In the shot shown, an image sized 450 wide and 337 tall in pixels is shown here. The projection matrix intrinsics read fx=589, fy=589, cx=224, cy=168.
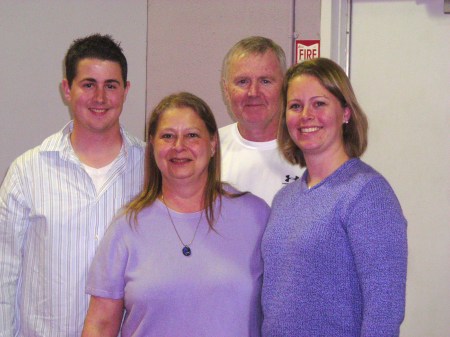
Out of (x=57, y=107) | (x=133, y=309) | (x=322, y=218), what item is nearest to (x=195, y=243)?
(x=133, y=309)

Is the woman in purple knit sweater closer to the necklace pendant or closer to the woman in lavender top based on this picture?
the woman in lavender top

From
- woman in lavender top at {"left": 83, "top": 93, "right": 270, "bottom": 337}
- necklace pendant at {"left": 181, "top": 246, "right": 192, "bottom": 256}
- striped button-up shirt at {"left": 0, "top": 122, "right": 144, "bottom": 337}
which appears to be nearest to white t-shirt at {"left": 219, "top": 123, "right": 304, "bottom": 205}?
woman in lavender top at {"left": 83, "top": 93, "right": 270, "bottom": 337}

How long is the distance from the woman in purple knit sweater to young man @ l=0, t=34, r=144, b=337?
0.61m

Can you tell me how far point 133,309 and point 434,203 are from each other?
1.54 meters

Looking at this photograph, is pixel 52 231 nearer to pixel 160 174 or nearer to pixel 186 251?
pixel 160 174

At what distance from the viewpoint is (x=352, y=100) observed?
1.64m

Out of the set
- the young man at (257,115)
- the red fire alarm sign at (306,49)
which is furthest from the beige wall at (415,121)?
the young man at (257,115)

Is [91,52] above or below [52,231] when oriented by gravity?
above

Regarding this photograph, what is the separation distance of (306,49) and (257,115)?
666mm

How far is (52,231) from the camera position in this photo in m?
1.97

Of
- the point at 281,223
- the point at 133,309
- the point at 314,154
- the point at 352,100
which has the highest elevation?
the point at 352,100

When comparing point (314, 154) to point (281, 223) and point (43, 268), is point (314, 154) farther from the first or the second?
point (43, 268)

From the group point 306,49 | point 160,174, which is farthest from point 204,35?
point 160,174

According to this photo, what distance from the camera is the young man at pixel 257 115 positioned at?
2189 mm
